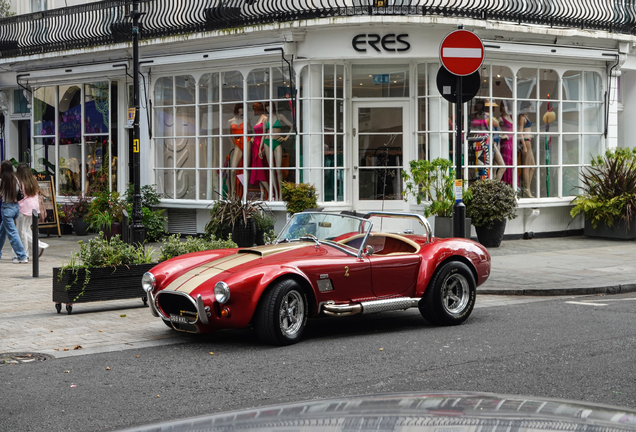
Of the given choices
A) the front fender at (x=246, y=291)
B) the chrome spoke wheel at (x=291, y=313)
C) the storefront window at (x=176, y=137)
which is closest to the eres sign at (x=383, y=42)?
the storefront window at (x=176, y=137)

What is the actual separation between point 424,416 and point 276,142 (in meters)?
15.8

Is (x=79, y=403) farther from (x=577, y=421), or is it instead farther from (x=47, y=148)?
(x=47, y=148)

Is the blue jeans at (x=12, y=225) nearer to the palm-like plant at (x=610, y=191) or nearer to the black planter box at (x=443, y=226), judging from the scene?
the black planter box at (x=443, y=226)

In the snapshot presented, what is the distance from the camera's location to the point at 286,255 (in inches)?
300

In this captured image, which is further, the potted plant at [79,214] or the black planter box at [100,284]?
the potted plant at [79,214]

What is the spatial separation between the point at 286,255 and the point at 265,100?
1009 centimetres

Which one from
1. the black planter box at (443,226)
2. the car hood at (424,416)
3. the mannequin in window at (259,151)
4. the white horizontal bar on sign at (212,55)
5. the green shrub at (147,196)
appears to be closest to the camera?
the car hood at (424,416)

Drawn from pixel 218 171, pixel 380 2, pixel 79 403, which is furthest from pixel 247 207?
pixel 79 403

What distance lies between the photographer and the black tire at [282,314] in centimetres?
705

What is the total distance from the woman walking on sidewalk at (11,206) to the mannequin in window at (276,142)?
5.29 meters

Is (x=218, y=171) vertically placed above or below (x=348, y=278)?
above

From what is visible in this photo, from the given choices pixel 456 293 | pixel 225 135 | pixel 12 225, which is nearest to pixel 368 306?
pixel 456 293

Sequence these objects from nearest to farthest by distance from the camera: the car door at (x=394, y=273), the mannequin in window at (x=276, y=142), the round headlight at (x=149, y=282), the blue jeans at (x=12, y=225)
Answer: the round headlight at (x=149, y=282)
the car door at (x=394, y=273)
the blue jeans at (x=12, y=225)
the mannequin in window at (x=276, y=142)

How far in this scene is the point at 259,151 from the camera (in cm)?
1741
